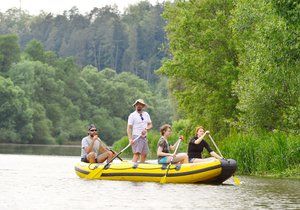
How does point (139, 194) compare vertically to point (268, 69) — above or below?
below

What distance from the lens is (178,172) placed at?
22172 millimetres

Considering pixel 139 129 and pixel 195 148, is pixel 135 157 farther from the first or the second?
pixel 195 148

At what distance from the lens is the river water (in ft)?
53.2

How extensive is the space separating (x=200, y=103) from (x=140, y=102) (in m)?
17.5

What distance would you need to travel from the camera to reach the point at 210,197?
59.7 ft

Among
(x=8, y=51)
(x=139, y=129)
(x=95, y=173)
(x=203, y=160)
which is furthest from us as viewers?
(x=8, y=51)

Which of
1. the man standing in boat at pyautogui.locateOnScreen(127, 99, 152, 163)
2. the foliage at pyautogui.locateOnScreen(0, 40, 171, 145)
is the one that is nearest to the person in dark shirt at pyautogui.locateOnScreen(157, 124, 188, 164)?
the man standing in boat at pyautogui.locateOnScreen(127, 99, 152, 163)

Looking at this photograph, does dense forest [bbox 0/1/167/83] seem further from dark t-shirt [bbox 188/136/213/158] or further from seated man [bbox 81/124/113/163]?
dark t-shirt [bbox 188/136/213/158]

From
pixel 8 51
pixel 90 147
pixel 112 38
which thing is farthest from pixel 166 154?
pixel 112 38

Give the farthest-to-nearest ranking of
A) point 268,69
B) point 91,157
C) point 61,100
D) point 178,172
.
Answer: point 61,100, point 268,69, point 91,157, point 178,172

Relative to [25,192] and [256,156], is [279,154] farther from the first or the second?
[25,192]

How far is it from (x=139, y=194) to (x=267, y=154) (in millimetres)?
9603

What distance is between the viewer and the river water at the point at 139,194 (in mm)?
16219

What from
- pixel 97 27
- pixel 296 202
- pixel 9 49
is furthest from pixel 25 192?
pixel 97 27
